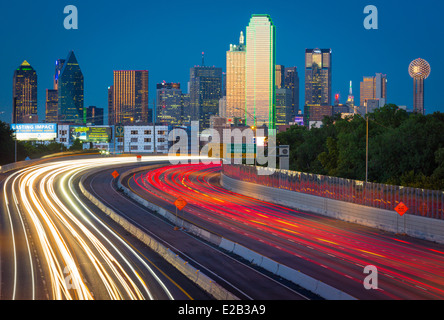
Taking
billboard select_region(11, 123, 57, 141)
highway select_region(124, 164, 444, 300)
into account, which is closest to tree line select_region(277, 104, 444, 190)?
highway select_region(124, 164, 444, 300)

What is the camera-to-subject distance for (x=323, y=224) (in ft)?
130

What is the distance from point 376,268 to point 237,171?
37129mm

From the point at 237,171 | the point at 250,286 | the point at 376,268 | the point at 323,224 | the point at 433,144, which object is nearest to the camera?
the point at 250,286

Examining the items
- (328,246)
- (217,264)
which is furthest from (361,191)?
(217,264)

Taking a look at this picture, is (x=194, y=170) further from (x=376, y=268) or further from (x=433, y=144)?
(x=376, y=268)

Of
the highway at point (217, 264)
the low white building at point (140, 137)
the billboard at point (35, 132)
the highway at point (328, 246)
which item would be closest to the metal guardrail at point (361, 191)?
the highway at point (328, 246)

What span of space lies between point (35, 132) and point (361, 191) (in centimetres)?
8484

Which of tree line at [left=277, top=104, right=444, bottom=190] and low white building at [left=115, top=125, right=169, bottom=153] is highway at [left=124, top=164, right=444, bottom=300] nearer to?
tree line at [left=277, top=104, right=444, bottom=190]

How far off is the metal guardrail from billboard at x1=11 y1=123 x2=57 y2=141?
64178 mm

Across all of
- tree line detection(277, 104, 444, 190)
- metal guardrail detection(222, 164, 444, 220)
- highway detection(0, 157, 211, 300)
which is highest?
tree line detection(277, 104, 444, 190)

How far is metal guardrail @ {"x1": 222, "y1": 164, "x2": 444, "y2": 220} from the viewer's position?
33.5m

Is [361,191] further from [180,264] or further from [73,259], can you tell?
[73,259]
